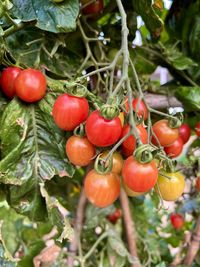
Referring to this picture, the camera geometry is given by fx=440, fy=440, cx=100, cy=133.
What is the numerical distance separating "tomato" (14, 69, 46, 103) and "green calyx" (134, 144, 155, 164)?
0.19 metres

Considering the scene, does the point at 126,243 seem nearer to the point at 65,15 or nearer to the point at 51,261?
the point at 51,261

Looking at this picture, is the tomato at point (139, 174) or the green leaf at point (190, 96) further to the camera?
the green leaf at point (190, 96)

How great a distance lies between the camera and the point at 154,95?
858 mm

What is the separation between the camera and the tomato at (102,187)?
21.0 inches

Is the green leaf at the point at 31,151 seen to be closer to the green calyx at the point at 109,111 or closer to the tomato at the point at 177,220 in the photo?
the green calyx at the point at 109,111

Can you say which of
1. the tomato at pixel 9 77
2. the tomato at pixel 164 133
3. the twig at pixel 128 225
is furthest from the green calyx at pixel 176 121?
the twig at pixel 128 225

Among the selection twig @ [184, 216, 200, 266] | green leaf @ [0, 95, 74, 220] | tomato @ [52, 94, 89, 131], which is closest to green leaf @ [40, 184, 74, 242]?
green leaf @ [0, 95, 74, 220]

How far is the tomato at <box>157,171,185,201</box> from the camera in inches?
22.4

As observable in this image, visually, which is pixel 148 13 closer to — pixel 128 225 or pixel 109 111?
pixel 109 111

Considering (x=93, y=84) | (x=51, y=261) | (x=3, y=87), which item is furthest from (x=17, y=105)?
(x=51, y=261)

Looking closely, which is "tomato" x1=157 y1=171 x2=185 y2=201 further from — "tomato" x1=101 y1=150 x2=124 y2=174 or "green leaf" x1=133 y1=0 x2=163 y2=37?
"green leaf" x1=133 y1=0 x2=163 y2=37

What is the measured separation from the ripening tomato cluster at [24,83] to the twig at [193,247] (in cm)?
56

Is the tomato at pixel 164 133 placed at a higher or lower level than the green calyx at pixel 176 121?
lower

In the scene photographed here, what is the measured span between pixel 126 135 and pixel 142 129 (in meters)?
0.03
